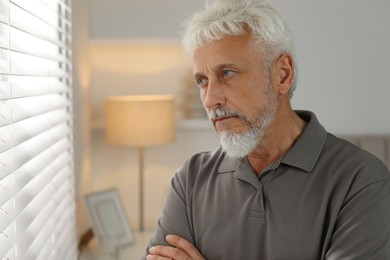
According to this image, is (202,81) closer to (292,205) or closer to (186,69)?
(292,205)

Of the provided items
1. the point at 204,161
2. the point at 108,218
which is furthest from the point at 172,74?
the point at 204,161

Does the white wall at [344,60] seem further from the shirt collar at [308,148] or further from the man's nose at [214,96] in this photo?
the man's nose at [214,96]

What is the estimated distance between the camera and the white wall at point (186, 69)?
8.59ft

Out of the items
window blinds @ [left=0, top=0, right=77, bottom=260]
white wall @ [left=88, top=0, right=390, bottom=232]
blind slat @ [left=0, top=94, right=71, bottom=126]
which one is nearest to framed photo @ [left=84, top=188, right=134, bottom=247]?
white wall @ [left=88, top=0, right=390, bottom=232]

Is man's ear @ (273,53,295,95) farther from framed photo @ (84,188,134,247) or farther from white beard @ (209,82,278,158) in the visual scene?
framed photo @ (84,188,134,247)

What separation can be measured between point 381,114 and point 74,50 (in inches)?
57.9

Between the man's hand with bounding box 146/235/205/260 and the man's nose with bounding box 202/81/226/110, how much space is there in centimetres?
39

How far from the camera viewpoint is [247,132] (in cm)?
148

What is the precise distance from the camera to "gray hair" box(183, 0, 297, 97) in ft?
4.76

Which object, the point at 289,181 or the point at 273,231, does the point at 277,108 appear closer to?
the point at 289,181

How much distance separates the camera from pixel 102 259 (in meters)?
2.54

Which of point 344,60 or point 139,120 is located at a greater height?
point 344,60

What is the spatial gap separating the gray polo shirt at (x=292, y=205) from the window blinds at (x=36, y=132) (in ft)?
1.20

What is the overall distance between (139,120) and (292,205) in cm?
145
